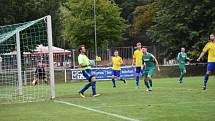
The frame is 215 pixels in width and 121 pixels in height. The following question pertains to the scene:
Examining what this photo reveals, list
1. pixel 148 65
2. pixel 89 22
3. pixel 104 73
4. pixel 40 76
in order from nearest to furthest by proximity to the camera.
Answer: pixel 148 65 → pixel 40 76 → pixel 104 73 → pixel 89 22

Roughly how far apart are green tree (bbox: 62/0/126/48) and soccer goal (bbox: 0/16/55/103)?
21641 millimetres

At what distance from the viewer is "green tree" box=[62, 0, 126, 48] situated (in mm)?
57875

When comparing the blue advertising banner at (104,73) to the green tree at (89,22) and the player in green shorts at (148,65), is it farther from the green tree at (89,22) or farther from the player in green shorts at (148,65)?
the player in green shorts at (148,65)

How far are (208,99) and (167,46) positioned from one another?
3451 cm

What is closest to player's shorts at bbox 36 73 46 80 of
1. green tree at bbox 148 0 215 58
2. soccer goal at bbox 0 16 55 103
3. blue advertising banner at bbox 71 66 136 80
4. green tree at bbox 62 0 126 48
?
soccer goal at bbox 0 16 55 103

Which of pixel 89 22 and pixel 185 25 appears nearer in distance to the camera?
pixel 185 25

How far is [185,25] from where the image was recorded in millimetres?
49250

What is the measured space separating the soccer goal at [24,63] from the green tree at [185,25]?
18.0 meters

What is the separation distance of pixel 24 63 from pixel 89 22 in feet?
72.8

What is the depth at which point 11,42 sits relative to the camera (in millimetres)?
26938

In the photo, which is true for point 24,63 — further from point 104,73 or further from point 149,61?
point 149,61

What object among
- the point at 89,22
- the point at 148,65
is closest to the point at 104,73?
the point at 89,22

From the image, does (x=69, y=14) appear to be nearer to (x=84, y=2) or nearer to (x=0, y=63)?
(x=84, y=2)

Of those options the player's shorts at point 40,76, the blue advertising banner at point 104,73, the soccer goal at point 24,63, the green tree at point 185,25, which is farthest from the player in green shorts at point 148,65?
the green tree at point 185,25
